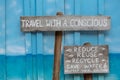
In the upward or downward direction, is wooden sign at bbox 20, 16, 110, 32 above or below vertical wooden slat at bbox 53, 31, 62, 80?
above

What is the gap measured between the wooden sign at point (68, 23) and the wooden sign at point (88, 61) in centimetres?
16

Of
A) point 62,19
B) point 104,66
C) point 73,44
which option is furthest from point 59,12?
point 104,66

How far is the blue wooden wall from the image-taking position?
3.46m

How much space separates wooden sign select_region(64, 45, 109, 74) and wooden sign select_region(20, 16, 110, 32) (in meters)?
0.16

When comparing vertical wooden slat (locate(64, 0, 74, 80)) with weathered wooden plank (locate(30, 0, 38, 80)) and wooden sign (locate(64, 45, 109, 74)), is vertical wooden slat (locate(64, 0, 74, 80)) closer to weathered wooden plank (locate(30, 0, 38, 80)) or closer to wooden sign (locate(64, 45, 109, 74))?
wooden sign (locate(64, 45, 109, 74))

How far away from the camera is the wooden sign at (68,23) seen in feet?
11.1

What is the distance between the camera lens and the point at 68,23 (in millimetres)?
3387

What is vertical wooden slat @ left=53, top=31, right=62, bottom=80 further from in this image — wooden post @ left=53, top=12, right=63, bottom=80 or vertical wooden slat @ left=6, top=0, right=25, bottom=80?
vertical wooden slat @ left=6, top=0, right=25, bottom=80

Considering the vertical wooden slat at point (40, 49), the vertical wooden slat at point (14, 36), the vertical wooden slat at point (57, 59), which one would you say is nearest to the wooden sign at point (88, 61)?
the vertical wooden slat at point (57, 59)

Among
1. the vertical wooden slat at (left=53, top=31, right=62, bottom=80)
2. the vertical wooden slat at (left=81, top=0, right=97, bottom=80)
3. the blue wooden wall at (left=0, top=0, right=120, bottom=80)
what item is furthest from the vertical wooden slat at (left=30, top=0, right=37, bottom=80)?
the vertical wooden slat at (left=81, top=0, right=97, bottom=80)

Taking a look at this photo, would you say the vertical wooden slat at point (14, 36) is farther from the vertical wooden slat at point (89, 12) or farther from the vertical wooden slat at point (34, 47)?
the vertical wooden slat at point (89, 12)

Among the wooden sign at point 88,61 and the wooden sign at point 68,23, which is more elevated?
the wooden sign at point 68,23

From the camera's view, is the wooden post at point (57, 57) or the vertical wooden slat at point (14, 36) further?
the vertical wooden slat at point (14, 36)

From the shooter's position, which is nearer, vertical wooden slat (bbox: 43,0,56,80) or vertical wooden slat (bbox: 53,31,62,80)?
vertical wooden slat (bbox: 53,31,62,80)
